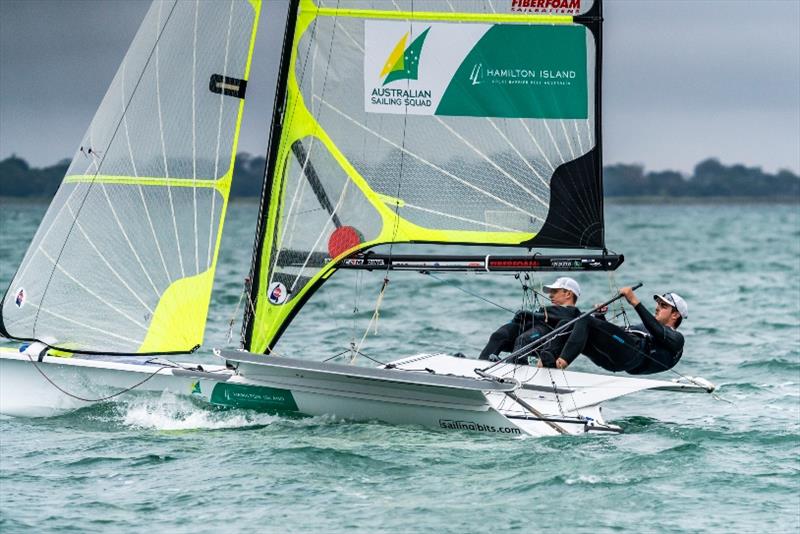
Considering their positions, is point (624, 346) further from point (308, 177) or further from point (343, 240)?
point (308, 177)

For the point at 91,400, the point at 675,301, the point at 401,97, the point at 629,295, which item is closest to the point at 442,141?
the point at 401,97

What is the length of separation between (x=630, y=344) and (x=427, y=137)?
7.65 feet

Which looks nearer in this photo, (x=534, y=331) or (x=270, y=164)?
(x=270, y=164)

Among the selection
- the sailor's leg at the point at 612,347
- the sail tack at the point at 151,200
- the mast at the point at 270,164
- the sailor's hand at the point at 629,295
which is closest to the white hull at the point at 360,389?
the sailor's leg at the point at 612,347

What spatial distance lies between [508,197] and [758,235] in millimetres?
43031

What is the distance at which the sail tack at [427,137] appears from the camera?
1130cm

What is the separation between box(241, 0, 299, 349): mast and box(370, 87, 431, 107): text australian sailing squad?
0.74 m

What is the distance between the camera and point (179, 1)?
442 inches

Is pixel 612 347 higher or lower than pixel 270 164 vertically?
lower

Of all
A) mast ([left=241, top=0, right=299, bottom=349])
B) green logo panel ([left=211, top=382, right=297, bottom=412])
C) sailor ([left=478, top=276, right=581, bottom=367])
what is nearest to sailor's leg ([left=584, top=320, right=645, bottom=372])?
sailor ([left=478, top=276, right=581, bottom=367])

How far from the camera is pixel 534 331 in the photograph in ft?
37.4

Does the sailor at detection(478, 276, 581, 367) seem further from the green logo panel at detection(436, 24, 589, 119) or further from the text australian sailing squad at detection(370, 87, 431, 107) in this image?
Result: the text australian sailing squad at detection(370, 87, 431, 107)

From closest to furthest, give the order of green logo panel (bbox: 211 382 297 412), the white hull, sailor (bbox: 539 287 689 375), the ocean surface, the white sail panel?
the ocean surface, the white hull, green logo panel (bbox: 211 382 297 412), sailor (bbox: 539 287 689 375), the white sail panel

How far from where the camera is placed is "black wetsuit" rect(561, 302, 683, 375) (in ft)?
36.2
